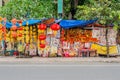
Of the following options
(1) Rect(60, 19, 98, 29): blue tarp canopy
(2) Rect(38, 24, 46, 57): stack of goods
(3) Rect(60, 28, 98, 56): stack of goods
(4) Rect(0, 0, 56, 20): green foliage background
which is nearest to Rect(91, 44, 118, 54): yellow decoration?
(3) Rect(60, 28, 98, 56): stack of goods

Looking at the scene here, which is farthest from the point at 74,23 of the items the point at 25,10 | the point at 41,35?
the point at 25,10

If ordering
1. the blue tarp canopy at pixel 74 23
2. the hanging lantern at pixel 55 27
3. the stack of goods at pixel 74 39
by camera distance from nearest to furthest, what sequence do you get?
the hanging lantern at pixel 55 27 → the blue tarp canopy at pixel 74 23 → the stack of goods at pixel 74 39

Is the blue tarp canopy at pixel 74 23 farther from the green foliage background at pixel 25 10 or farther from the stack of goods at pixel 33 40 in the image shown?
the green foliage background at pixel 25 10

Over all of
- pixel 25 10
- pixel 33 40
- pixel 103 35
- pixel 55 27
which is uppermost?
pixel 25 10

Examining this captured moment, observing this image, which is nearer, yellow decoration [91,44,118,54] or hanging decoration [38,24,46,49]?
hanging decoration [38,24,46,49]

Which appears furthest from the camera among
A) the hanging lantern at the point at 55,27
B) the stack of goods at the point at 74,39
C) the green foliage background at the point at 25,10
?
the green foliage background at the point at 25,10

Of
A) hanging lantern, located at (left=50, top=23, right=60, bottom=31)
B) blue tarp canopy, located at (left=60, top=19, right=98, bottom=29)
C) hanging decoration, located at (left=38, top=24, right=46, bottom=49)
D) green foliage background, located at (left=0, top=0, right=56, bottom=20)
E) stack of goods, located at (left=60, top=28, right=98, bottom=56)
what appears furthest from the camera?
green foliage background, located at (left=0, top=0, right=56, bottom=20)

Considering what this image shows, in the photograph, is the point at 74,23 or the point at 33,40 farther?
the point at 33,40

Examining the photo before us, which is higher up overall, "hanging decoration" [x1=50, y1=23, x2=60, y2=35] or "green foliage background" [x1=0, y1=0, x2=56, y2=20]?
"green foliage background" [x1=0, y1=0, x2=56, y2=20]

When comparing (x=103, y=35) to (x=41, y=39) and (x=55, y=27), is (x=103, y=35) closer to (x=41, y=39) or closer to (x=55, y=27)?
(x=55, y=27)

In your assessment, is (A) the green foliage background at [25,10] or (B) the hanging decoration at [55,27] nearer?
(B) the hanging decoration at [55,27]

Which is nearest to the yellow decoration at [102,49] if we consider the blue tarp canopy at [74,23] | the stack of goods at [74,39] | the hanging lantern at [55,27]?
the stack of goods at [74,39]

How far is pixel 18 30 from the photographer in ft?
72.8

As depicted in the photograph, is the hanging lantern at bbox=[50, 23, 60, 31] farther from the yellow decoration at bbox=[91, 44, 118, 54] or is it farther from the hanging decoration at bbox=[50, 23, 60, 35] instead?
the yellow decoration at bbox=[91, 44, 118, 54]
